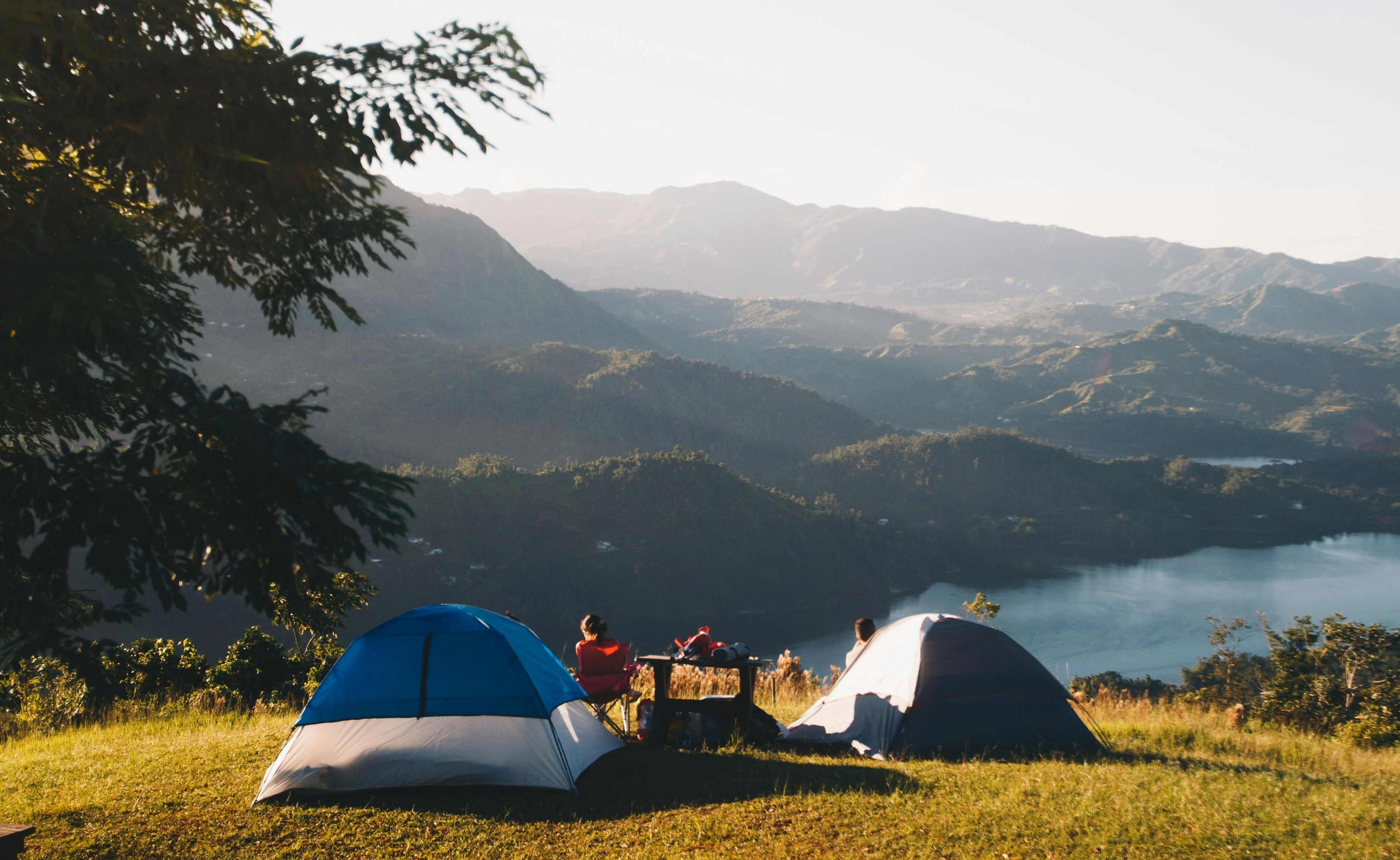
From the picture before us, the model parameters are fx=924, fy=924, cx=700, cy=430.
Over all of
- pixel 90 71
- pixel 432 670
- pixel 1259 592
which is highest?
pixel 90 71

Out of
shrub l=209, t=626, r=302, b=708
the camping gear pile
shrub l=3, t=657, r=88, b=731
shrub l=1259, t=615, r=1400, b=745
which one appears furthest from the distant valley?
shrub l=1259, t=615, r=1400, b=745

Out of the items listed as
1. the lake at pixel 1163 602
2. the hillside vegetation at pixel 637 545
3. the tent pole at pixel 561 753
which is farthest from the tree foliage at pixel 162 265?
the hillside vegetation at pixel 637 545

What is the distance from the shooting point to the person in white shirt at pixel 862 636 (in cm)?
999

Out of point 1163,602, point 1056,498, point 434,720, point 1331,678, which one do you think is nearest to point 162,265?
point 434,720

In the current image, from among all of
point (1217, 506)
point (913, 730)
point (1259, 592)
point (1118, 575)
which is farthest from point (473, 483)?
point (1217, 506)

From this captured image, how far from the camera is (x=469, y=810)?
6570 mm

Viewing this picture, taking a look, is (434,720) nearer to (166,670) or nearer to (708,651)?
(708,651)

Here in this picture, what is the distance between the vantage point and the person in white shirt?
9992 mm

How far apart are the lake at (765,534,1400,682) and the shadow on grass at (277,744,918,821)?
4601 centimetres

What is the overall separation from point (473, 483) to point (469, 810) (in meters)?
76.6

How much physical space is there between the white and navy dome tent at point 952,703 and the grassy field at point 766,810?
55 cm

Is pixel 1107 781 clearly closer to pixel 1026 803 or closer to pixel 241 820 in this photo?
pixel 1026 803

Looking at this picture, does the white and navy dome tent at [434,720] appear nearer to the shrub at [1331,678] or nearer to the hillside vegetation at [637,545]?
the shrub at [1331,678]

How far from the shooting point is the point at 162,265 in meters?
6.46
